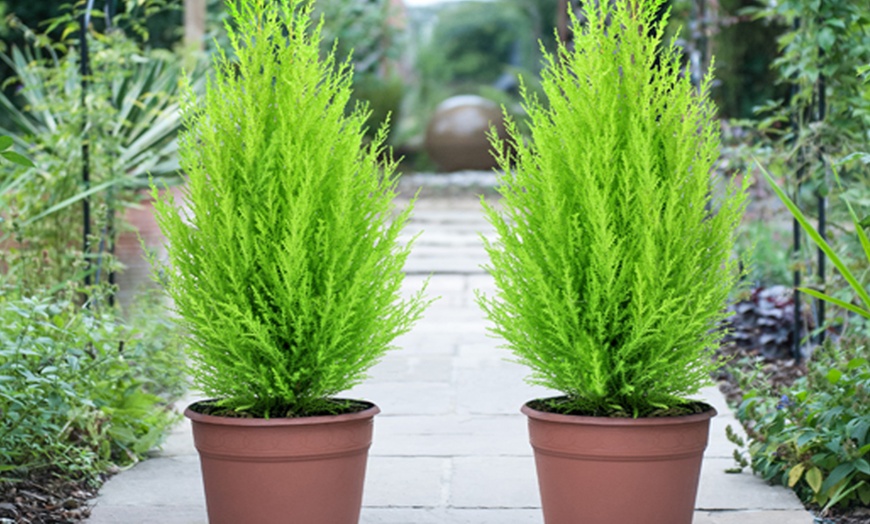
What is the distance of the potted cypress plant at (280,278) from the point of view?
286 cm

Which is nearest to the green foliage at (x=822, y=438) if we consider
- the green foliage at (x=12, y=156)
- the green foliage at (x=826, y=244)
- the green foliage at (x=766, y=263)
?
the green foliage at (x=826, y=244)

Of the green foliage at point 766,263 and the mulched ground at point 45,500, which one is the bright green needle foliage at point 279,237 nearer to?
the mulched ground at point 45,500

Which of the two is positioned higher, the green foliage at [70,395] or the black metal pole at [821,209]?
the black metal pole at [821,209]

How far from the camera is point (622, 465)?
284 centimetres

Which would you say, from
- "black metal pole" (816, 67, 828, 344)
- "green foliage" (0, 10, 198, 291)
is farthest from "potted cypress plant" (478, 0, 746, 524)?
"green foliage" (0, 10, 198, 291)

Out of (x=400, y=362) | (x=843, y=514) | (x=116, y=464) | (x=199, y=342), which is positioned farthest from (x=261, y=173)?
(x=400, y=362)

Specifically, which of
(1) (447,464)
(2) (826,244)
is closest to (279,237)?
(1) (447,464)

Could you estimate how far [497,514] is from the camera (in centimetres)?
339

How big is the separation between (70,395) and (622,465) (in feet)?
5.60

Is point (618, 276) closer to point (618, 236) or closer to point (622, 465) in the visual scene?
point (618, 236)

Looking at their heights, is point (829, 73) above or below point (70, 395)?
above

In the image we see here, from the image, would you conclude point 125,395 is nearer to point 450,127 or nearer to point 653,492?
point 653,492

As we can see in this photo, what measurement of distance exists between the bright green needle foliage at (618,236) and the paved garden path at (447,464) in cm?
38

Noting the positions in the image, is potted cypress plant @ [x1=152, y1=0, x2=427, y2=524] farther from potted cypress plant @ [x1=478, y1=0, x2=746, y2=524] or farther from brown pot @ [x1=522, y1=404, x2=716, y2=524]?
brown pot @ [x1=522, y1=404, x2=716, y2=524]
